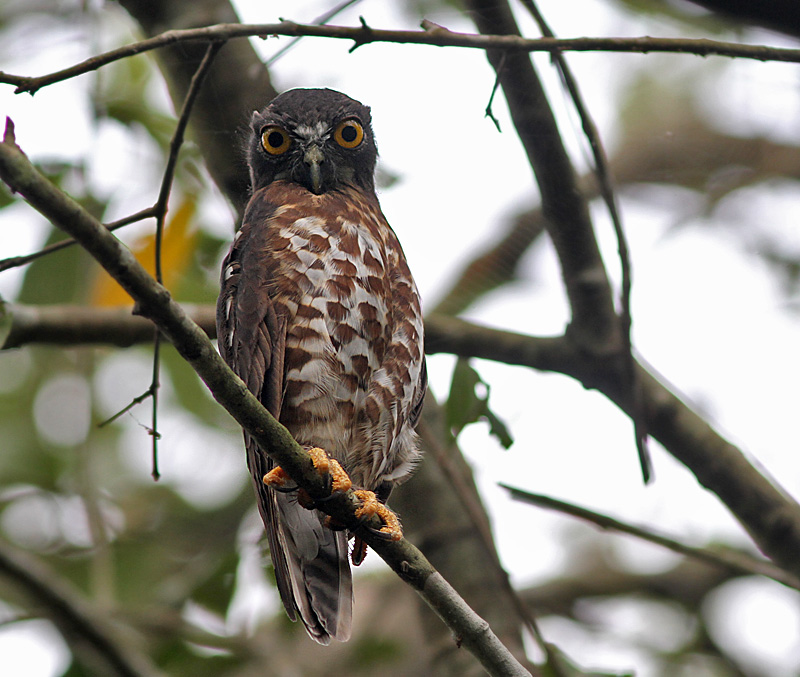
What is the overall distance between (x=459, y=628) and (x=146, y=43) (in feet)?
6.18

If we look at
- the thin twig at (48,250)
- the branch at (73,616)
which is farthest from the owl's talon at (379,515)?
the branch at (73,616)

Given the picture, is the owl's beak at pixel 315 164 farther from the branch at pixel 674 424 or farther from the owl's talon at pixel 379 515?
the owl's talon at pixel 379 515

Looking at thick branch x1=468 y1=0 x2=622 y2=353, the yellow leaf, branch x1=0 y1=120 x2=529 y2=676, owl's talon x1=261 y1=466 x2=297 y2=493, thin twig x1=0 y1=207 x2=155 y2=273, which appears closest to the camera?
branch x1=0 y1=120 x2=529 y2=676

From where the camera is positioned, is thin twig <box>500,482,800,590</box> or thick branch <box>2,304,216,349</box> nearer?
thin twig <box>500,482,800,590</box>

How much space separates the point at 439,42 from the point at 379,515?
58.8 inches

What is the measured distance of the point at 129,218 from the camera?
99.7 inches

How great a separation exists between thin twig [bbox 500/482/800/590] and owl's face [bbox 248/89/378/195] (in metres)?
1.51

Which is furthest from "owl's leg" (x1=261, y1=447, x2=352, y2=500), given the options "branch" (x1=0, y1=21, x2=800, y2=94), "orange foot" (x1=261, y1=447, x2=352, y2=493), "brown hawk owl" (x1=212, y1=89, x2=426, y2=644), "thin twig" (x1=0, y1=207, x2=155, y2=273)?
"branch" (x1=0, y1=21, x2=800, y2=94)

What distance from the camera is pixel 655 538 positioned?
144 inches

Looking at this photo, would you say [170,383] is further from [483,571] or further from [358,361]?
[358,361]

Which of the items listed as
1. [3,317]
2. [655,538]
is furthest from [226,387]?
[655,538]

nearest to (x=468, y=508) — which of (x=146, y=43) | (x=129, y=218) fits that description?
(x=129, y=218)

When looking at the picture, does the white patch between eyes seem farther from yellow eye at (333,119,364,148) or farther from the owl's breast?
the owl's breast

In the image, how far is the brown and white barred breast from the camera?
3158mm
